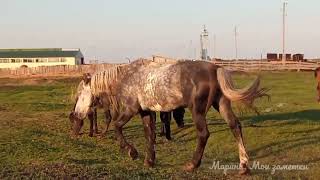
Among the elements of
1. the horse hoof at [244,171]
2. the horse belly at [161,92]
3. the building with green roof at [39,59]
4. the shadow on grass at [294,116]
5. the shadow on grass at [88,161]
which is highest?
the building with green roof at [39,59]

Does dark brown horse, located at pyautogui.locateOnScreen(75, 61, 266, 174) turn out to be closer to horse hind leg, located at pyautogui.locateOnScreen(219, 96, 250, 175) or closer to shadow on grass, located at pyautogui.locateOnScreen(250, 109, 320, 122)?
horse hind leg, located at pyautogui.locateOnScreen(219, 96, 250, 175)

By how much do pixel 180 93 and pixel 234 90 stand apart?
108cm

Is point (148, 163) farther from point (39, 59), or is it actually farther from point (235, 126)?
point (39, 59)

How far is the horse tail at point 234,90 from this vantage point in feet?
33.2

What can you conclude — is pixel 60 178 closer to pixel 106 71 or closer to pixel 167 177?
pixel 167 177

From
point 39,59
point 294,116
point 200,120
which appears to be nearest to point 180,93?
point 200,120

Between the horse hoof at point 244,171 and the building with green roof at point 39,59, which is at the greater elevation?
the building with green roof at point 39,59

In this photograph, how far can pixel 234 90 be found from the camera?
33.3ft

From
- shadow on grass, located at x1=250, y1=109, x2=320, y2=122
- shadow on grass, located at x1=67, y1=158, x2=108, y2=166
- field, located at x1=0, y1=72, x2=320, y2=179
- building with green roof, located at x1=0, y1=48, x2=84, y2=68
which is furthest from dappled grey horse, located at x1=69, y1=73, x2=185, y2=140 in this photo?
building with green roof, located at x1=0, y1=48, x2=84, y2=68

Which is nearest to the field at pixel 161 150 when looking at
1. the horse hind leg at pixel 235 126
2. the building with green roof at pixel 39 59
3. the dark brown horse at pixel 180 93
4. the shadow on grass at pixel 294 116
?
the shadow on grass at pixel 294 116

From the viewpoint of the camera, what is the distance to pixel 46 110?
90.3ft

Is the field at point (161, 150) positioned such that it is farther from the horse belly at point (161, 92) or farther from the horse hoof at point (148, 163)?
the horse belly at point (161, 92)

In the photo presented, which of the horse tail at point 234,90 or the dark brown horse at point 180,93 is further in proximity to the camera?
the dark brown horse at point 180,93

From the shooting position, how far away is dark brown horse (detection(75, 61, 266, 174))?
10219 millimetres
